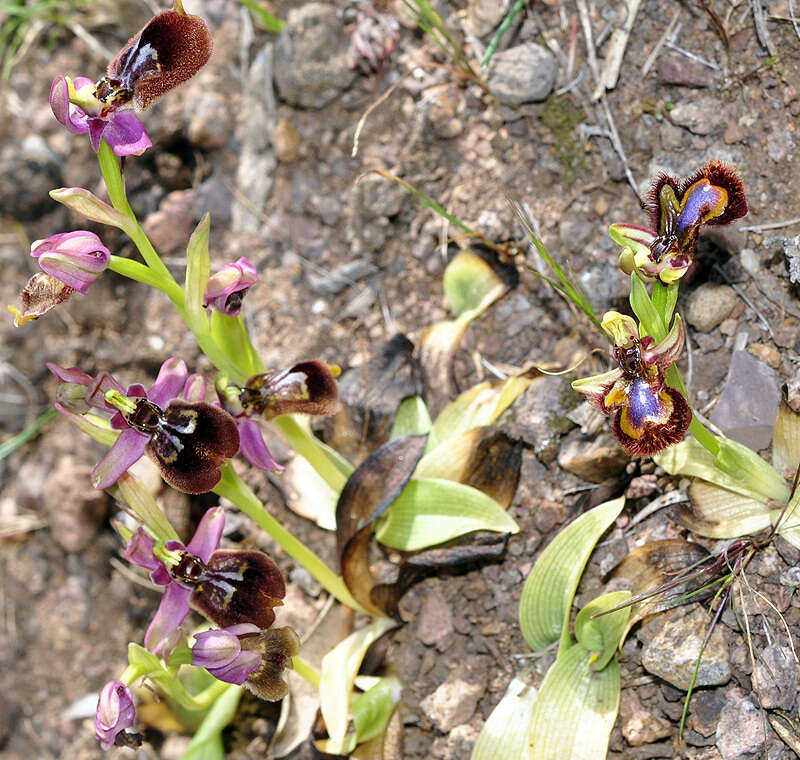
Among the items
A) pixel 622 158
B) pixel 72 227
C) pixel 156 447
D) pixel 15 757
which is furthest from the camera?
pixel 72 227

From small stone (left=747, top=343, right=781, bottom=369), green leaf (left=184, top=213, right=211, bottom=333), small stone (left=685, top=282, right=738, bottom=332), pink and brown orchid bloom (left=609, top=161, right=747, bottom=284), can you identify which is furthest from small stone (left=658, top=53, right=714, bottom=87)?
green leaf (left=184, top=213, right=211, bottom=333)

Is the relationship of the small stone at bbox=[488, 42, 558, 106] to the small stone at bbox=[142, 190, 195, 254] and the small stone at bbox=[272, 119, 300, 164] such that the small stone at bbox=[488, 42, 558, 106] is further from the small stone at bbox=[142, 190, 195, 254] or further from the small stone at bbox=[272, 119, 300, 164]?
the small stone at bbox=[142, 190, 195, 254]

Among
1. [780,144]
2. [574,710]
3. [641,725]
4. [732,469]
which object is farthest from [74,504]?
[780,144]

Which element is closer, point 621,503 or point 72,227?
point 621,503

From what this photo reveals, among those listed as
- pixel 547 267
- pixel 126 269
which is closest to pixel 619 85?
pixel 547 267

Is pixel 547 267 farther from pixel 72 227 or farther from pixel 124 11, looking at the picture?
pixel 124 11

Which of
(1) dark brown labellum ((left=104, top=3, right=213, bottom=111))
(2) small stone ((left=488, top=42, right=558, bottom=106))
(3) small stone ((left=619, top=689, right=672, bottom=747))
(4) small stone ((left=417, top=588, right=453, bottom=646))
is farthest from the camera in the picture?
(2) small stone ((left=488, top=42, right=558, bottom=106))

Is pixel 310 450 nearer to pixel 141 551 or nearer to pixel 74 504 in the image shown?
pixel 141 551
